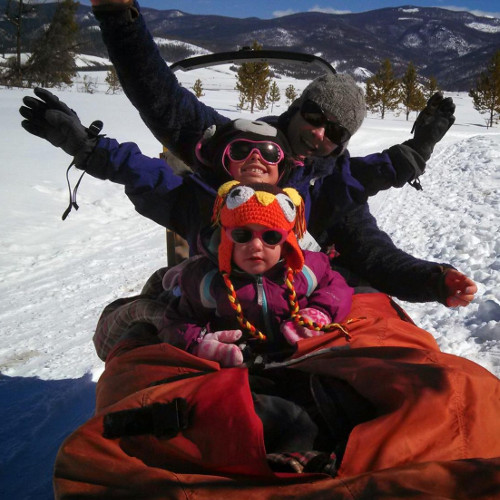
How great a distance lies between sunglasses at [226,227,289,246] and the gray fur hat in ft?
2.62

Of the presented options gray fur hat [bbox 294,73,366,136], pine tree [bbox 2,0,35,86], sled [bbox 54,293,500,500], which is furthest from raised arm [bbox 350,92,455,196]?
pine tree [bbox 2,0,35,86]

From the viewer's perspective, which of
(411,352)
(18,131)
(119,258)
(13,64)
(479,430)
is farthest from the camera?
(13,64)

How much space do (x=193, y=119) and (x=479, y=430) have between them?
1.74m

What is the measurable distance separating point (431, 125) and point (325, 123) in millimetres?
539

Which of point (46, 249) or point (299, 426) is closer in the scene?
point (299, 426)

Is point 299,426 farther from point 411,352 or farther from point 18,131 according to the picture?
point 18,131

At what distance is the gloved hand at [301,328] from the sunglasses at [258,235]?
0.26m

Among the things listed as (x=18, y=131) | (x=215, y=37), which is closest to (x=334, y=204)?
(x=18, y=131)

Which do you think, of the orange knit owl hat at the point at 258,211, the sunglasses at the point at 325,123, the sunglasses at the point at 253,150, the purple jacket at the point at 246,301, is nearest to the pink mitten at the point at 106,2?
the sunglasses at the point at 253,150

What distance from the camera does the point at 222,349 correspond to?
4.78 ft

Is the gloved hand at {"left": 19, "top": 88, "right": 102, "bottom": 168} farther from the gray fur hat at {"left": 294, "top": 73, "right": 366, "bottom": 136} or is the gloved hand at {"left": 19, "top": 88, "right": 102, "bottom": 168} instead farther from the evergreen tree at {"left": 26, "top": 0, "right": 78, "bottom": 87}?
the evergreen tree at {"left": 26, "top": 0, "right": 78, "bottom": 87}

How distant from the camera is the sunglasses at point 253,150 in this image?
1845mm

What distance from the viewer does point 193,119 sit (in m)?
2.22

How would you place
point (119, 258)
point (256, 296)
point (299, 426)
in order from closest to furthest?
point (299, 426), point (256, 296), point (119, 258)
